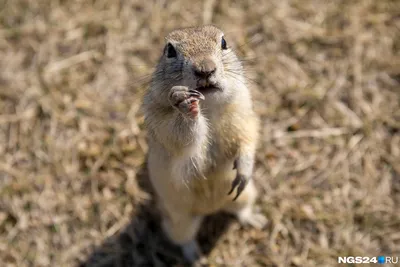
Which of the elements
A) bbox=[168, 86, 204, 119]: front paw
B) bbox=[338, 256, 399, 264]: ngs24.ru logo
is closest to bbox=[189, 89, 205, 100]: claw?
bbox=[168, 86, 204, 119]: front paw

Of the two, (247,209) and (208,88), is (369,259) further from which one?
(208,88)

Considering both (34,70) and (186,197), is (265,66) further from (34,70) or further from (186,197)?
(34,70)

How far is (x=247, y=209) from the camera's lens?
4.93m

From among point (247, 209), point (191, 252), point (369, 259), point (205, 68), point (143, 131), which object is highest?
point (205, 68)

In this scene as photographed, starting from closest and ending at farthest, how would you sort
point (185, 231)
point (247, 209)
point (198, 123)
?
point (198, 123) → point (185, 231) → point (247, 209)

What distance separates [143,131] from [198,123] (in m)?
2.05

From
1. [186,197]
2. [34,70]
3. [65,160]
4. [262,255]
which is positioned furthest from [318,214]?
[34,70]

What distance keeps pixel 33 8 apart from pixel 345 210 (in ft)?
15.2

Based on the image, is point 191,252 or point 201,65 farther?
point 191,252

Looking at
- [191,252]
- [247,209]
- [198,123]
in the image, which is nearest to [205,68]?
[198,123]

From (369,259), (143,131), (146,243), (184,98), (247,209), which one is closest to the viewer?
(184,98)

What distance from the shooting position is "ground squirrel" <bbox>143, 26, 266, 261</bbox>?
3.45 meters

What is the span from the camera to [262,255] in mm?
4906

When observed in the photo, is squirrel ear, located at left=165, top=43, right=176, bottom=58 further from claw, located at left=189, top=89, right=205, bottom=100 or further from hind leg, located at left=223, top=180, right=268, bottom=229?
hind leg, located at left=223, top=180, right=268, bottom=229
